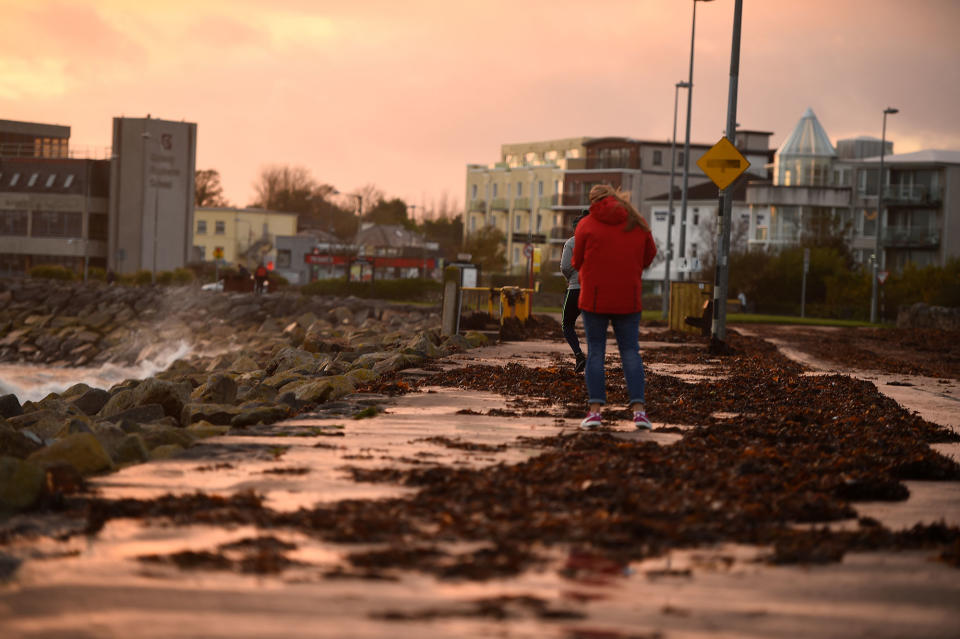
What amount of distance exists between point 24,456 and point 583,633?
16.5 feet

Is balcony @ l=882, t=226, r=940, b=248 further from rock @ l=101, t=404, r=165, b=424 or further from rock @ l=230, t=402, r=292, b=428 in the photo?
rock @ l=230, t=402, r=292, b=428

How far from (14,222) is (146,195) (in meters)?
12.7

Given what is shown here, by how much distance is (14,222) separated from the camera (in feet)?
330

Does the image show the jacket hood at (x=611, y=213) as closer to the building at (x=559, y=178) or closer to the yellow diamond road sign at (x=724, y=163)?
the yellow diamond road sign at (x=724, y=163)

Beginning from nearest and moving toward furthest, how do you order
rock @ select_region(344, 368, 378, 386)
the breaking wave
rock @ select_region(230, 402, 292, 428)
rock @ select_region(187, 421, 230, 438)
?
1. rock @ select_region(187, 421, 230, 438)
2. rock @ select_region(230, 402, 292, 428)
3. rock @ select_region(344, 368, 378, 386)
4. the breaking wave

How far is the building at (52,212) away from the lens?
324 ft

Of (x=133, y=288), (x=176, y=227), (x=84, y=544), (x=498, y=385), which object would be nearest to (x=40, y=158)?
(x=176, y=227)

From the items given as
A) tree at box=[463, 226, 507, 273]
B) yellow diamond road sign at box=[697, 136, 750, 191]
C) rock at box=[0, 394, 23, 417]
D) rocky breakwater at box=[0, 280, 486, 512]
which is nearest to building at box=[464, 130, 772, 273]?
tree at box=[463, 226, 507, 273]

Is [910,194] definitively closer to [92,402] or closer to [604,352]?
[92,402]

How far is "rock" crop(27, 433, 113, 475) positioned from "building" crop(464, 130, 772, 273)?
8502 cm

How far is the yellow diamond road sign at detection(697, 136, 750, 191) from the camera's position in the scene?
65.0 ft

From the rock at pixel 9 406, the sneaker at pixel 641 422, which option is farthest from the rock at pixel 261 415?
the rock at pixel 9 406

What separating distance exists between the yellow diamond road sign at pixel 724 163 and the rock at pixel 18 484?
15.4m

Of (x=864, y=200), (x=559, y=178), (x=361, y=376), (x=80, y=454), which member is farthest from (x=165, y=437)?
(x=559, y=178)
